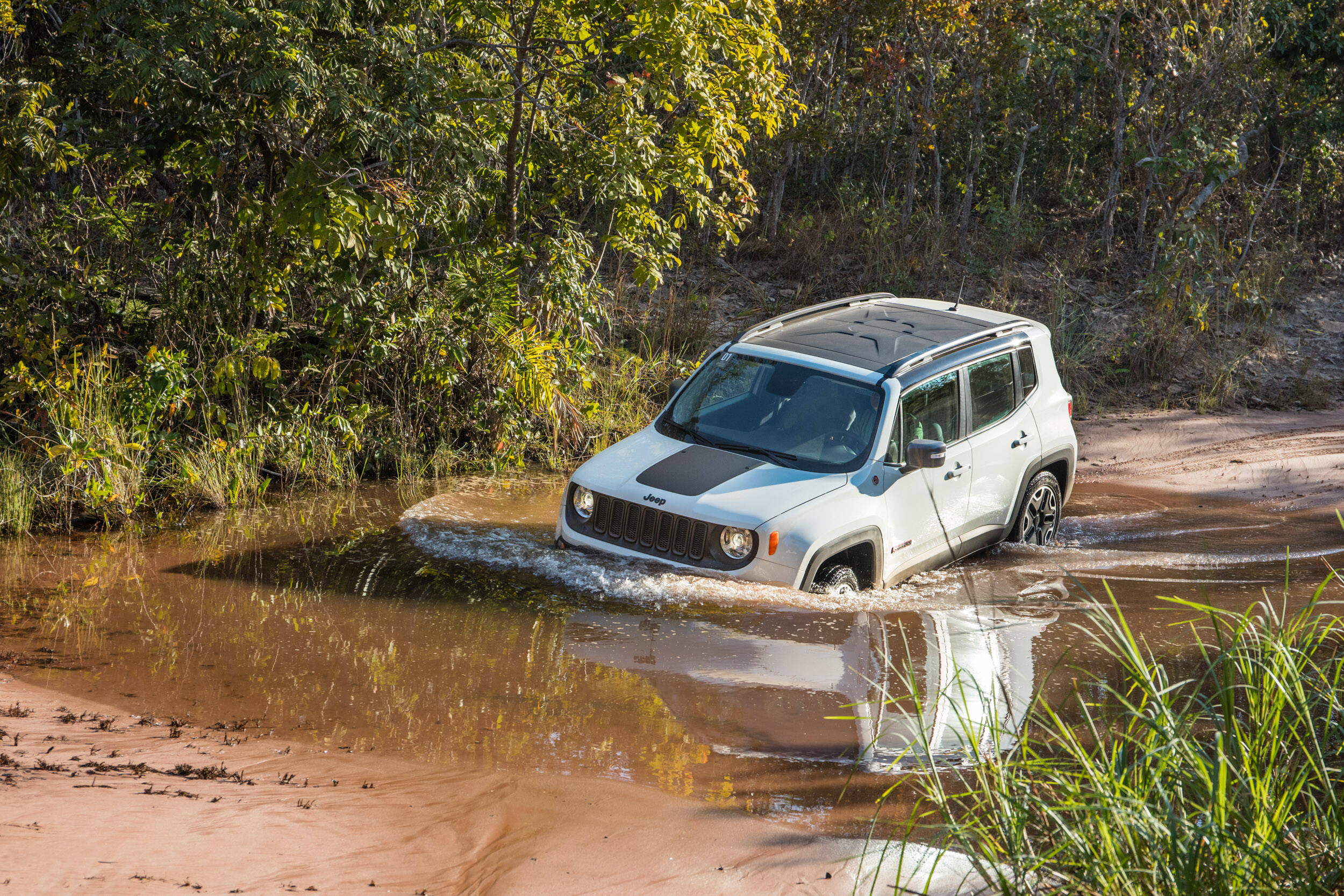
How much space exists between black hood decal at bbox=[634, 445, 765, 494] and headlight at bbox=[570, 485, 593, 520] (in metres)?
0.38

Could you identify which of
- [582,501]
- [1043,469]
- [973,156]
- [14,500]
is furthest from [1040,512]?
[973,156]

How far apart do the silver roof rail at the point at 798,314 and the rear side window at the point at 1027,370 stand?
1.19 metres

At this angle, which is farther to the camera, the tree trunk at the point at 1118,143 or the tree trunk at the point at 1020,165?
the tree trunk at the point at 1020,165

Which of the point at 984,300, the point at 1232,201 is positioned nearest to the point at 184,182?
the point at 984,300

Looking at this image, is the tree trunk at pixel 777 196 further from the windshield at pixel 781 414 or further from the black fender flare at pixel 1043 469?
the windshield at pixel 781 414

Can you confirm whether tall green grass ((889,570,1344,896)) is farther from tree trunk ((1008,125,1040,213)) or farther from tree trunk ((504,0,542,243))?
tree trunk ((1008,125,1040,213))

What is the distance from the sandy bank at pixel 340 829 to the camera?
330 cm

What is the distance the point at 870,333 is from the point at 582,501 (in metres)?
2.27

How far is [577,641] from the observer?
5820mm

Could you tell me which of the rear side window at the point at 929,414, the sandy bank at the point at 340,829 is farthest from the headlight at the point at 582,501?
the sandy bank at the point at 340,829

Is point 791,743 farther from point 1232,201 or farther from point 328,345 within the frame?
point 1232,201

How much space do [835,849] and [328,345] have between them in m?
6.72

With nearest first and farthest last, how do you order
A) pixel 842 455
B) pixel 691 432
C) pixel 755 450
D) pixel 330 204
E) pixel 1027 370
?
pixel 842 455, pixel 755 450, pixel 691 432, pixel 330 204, pixel 1027 370

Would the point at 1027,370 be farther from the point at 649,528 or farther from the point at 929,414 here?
the point at 649,528
